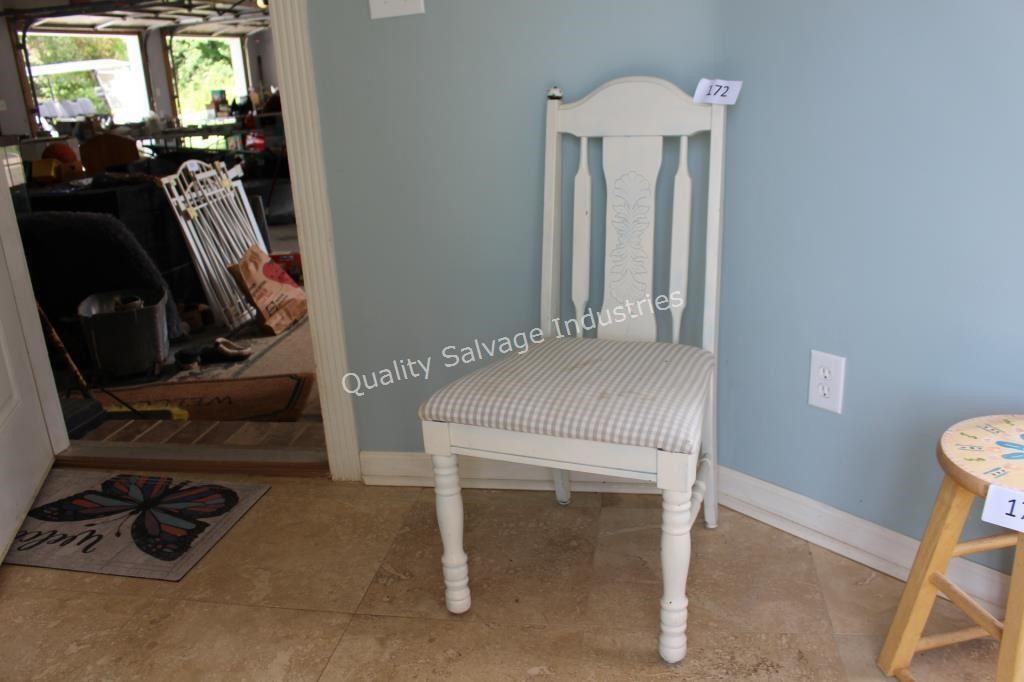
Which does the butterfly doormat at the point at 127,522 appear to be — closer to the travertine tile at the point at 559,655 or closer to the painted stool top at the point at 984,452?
the travertine tile at the point at 559,655

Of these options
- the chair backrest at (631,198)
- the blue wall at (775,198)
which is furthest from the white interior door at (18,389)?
the chair backrest at (631,198)

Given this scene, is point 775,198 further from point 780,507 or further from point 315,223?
point 315,223

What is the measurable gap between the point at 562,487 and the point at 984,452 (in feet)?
3.17

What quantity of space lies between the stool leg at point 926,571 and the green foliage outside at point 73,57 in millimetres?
11310

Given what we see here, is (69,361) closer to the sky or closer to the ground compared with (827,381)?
closer to the ground

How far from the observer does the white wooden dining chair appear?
1.27m

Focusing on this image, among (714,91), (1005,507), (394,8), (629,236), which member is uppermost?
(394,8)

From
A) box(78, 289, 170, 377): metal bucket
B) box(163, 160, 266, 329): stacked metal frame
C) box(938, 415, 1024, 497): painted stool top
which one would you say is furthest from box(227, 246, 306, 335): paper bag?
box(938, 415, 1024, 497): painted stool top

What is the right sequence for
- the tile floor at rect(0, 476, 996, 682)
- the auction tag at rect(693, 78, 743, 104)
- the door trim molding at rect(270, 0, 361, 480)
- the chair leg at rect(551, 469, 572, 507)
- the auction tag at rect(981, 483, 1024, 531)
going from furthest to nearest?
1. the chair leg at rect(551, 469, 572, 507)
2. the door trim molding at rect(270, 0, 361, 480)
3. the auction tag at rect(693, 78, 743, 104)
4. the tile floor at rect(0, 476, 996, 682)
5. the auction tag at rect(981, 483, 1024, 531)

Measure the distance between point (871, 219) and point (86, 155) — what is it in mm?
5376

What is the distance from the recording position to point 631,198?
162 centimetres

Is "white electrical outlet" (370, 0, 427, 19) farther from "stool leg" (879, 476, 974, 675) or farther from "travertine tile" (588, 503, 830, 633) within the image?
"stool leg" (879, 476, 974, 675)

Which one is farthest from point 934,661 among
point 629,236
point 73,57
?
point 73,57

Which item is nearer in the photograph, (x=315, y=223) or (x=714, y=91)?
(x=714, y=91)
